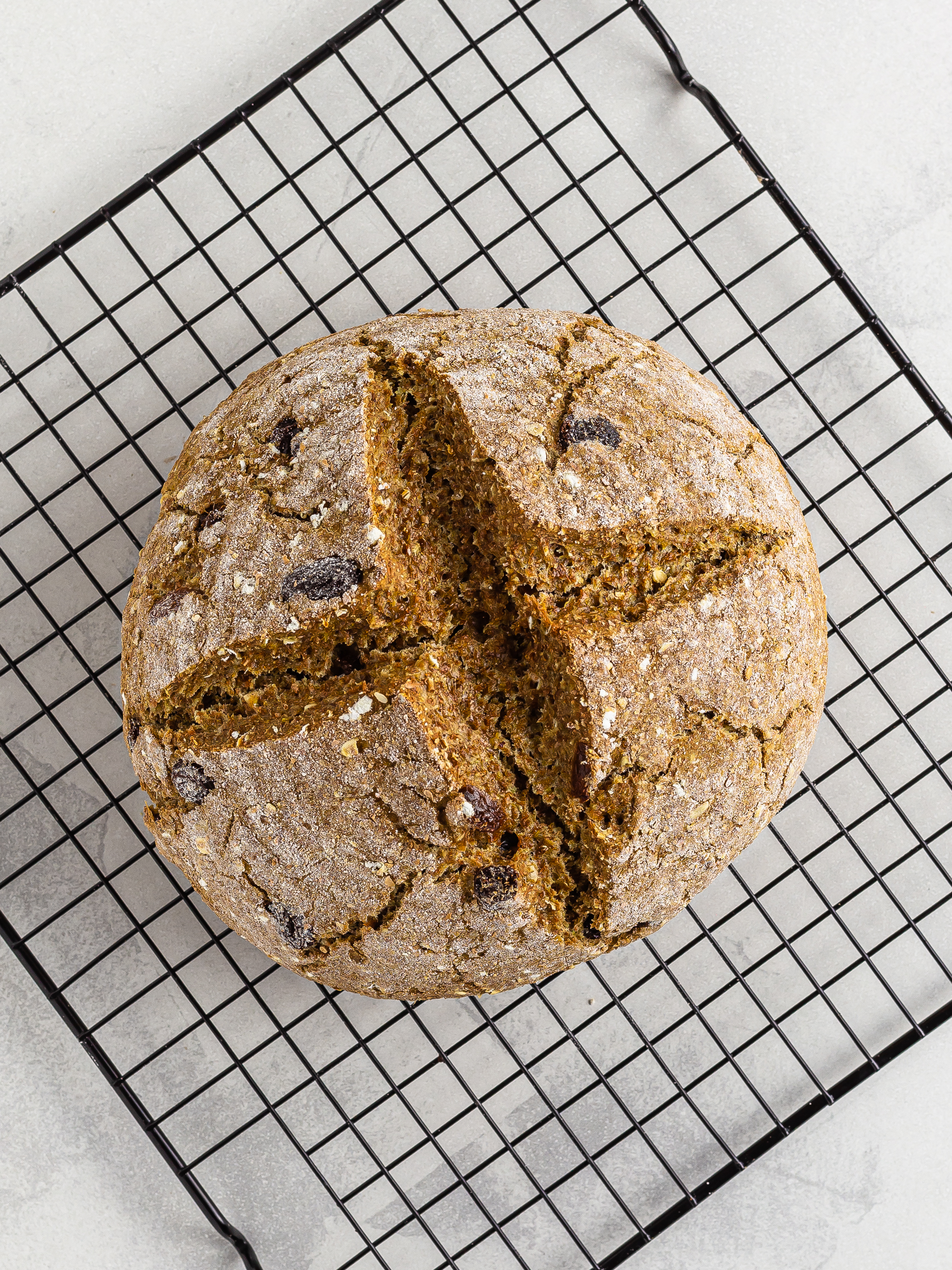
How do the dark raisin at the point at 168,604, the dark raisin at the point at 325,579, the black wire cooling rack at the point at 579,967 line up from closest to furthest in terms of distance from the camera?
the dark raisin at the point at 325,579, the dark raisin at the point at 168,604, the black wire cooling rack at the point at 579,967

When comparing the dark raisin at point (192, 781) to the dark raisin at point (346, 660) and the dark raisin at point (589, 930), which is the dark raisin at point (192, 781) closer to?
the dark raisin at point (346, 660)

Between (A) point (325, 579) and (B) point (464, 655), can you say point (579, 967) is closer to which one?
(B) point (464, 655)

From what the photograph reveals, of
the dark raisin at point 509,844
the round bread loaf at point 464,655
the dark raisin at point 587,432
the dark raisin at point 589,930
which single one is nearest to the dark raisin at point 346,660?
the round bread loaf at point 464,655

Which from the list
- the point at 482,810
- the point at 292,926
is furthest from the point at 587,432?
the point at 292,926

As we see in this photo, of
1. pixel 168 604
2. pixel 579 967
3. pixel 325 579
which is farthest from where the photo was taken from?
pixel 579 967

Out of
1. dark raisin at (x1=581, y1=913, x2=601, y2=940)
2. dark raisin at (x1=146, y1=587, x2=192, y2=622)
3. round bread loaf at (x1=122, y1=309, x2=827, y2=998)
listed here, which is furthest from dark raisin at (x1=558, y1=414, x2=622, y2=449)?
dark raisin at (x1=581, y1=913, x2=601, y2=940)
